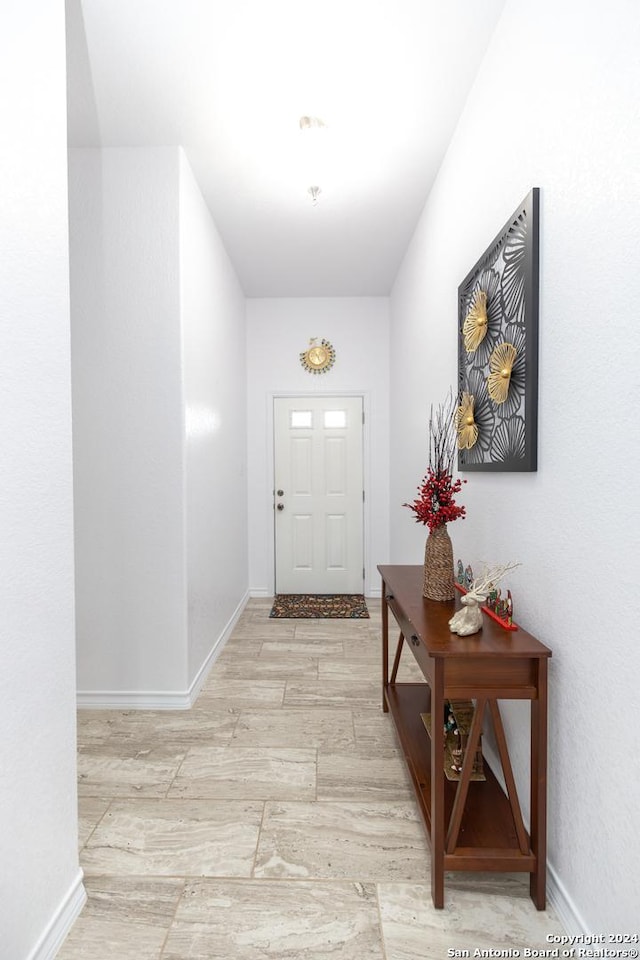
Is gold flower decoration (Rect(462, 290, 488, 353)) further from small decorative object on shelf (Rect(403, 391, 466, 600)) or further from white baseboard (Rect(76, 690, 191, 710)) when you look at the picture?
white baseboard (Rect(76, 690, 191, 710))

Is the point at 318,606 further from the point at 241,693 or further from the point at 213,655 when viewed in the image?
the point at 241,693

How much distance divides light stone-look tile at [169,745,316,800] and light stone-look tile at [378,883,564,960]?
20.5 inches

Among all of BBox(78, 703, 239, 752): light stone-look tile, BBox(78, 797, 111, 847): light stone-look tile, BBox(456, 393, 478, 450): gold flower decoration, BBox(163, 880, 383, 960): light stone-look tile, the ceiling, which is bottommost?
BBox(78, 703, 239, 752): light stone-look tile

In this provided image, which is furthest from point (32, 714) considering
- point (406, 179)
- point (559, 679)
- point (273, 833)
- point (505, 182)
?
point (406, 179)

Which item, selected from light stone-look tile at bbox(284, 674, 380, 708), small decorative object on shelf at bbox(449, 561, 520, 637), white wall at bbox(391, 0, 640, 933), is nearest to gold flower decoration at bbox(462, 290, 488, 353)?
white wall at bbox(391, 0, 640, 933)

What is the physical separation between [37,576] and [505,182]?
1922mm

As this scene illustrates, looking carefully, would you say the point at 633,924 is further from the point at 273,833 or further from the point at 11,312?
the point at 11,312

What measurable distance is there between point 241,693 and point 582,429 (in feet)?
7.24

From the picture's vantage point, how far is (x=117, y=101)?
7.01 ft

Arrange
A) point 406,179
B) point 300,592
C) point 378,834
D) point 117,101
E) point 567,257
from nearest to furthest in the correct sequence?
point 567,257 → point 378,834 → point 117,101 → point 406,179 → point 300,592

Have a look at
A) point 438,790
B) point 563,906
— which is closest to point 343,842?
point 438,790

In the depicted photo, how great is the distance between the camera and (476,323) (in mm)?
1903

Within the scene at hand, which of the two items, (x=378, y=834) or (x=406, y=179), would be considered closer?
(x=378, y=834)

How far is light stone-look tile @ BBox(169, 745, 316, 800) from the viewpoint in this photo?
1.85 metres
